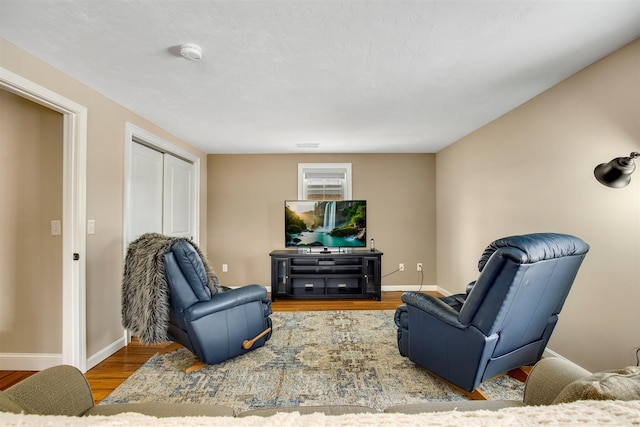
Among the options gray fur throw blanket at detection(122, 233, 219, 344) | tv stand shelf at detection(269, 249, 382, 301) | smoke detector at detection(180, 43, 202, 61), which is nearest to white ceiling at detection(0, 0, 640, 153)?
smoke detector at detection(180, 43, 202, 61)

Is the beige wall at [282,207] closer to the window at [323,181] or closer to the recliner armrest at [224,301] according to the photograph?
the window at [323,181]

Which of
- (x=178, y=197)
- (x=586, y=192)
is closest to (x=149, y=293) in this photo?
(x=178, y=197)

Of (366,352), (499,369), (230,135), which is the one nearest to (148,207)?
(230,135)

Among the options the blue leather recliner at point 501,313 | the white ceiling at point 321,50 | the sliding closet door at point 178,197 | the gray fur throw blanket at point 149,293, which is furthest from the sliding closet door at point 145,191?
the blue leather recliner at point 501,313

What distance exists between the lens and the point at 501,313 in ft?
5.23

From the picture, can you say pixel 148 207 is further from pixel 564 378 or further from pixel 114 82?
pixel 564 378

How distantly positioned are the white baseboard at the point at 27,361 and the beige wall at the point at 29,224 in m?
0.04

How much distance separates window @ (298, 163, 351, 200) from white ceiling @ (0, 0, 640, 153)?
1697 mm

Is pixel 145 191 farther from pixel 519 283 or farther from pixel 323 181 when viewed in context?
pixel 519 283

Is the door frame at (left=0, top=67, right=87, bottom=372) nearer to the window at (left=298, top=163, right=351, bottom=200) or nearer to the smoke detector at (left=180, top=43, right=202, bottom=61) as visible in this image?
the smoke detector at (left=180, top=43, right=202, bottom=61)

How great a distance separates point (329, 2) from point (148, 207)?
290 cm

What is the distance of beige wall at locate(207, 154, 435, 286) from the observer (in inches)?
185

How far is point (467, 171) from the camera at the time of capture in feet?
12.3

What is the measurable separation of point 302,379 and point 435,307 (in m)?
1.09
